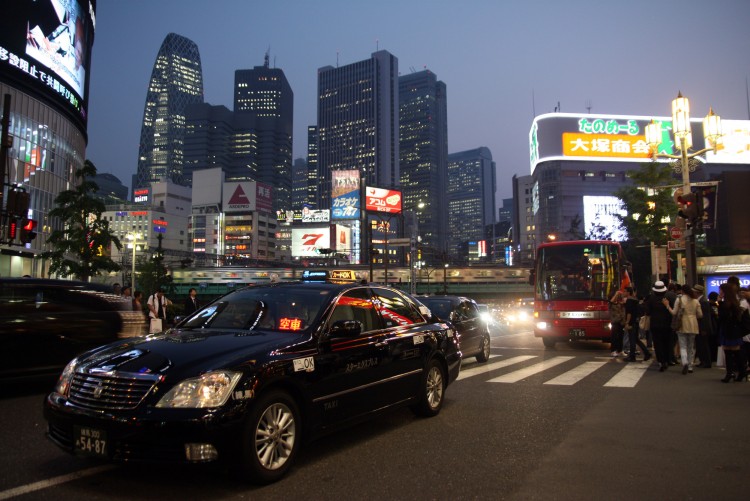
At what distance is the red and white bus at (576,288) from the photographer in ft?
51.9

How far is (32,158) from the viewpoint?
167 ft

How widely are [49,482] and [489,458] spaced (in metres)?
3.71

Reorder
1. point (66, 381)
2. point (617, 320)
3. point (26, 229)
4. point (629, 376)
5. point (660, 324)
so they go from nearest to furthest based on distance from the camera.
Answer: point (66, 381)
point (629, 376)
point (660, 324)
point (617, 320)
point (26, 229)

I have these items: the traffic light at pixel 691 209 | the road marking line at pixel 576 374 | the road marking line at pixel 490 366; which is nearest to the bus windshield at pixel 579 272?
the traffic light at pixel 691 209

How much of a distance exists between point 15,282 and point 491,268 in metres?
85.6

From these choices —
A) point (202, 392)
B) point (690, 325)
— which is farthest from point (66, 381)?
point (690, 325)

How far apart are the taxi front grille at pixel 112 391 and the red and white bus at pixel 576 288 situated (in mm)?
14012

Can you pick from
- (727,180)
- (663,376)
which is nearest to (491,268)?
(727,180)

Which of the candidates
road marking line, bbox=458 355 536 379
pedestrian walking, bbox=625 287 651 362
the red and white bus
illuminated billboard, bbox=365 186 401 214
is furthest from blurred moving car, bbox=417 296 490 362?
illuminated billboard, bbox=365 186 401 214

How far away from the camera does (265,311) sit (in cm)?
556

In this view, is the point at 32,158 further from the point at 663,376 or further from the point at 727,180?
the point at 727,180

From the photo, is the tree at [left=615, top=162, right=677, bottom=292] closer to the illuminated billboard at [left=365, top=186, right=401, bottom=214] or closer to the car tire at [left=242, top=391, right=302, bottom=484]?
the car tire at [left=242, top=391, right=302, bottom=484]

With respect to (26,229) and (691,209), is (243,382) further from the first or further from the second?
(26,229)

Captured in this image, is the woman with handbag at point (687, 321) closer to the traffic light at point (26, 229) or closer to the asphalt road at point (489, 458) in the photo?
the asphalt road at point (489, 458)
